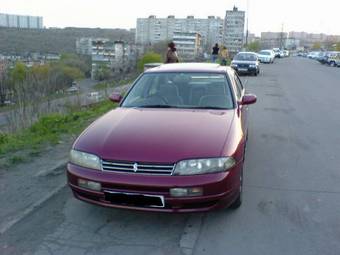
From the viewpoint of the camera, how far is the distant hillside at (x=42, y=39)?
2648 inches

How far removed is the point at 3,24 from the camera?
8281cm

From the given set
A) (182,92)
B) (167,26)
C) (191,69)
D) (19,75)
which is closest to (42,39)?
(167,26)

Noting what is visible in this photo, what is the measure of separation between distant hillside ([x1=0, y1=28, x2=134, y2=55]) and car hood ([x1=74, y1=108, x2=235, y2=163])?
61.6 metres

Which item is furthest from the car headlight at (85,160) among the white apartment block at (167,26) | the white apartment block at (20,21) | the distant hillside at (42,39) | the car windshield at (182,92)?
the white apartment block at (20,21)

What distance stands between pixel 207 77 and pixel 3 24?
8883 cm

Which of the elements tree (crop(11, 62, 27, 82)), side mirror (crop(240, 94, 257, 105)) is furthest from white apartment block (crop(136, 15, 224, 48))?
side mirror (crop(240, 94, 257, 105))

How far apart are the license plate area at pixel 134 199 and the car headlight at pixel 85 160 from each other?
10.7 inches

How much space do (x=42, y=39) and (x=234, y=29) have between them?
1714 inches

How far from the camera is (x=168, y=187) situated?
3225 millimetres

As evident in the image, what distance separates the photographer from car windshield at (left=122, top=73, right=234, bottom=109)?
4.68 meters

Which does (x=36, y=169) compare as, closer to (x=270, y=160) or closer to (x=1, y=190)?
(x=1, y=190)

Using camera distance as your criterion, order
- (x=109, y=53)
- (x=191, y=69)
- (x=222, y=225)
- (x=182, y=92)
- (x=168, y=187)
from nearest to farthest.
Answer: (x=168, y=187)
(x=222, y=225)
(x=182, y=92)
(x=191, y=69)
(x=109, y=53)

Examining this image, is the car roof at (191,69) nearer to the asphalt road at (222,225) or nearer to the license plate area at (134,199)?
the asphalt road at (222,225)

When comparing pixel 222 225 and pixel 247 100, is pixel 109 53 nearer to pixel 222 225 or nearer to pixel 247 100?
pixel 247 100
